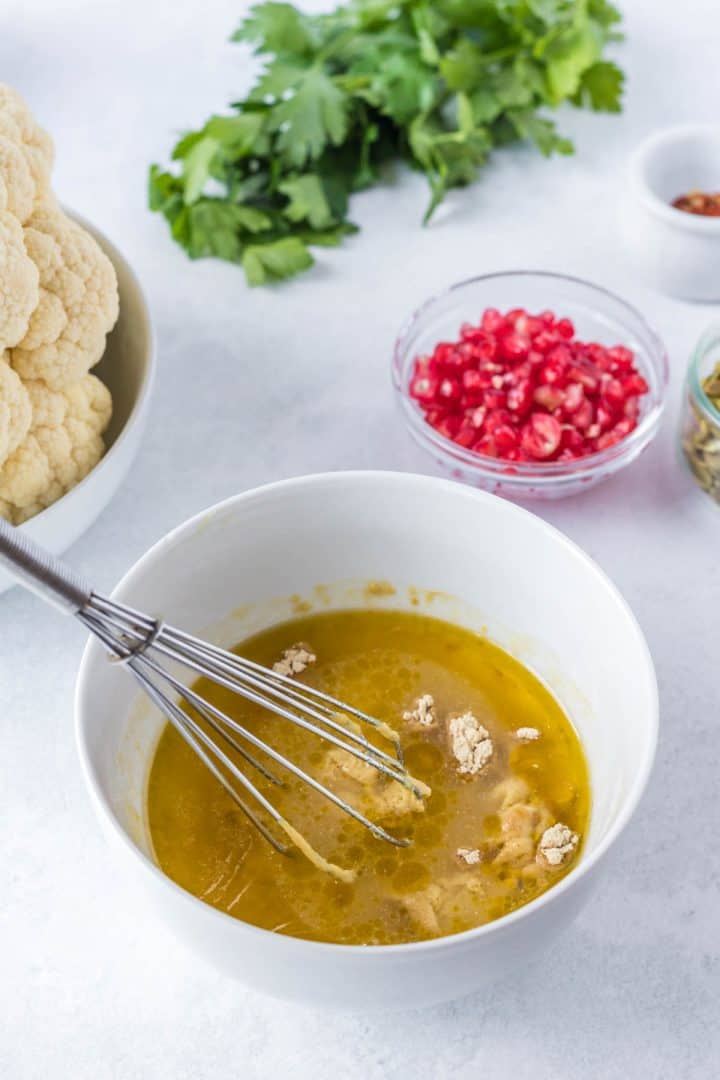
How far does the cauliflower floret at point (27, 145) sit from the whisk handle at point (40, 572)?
56 cm

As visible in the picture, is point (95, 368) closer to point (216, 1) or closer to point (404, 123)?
point (404, 123)

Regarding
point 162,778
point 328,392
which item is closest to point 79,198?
point 328,392

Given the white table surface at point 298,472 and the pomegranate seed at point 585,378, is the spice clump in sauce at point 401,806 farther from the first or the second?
the pomegranate seed at point 585,378

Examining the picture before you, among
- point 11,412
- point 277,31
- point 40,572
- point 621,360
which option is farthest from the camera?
point 277,31

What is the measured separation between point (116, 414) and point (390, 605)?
442 mm

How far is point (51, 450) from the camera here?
136 centimetres

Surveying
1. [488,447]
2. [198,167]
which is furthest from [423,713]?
[198,167]

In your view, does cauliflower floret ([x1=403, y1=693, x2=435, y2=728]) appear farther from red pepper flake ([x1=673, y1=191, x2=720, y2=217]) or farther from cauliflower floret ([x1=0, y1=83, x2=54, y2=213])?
red pepper flake ([x1=673, y1=191, x2=720, y2=217])

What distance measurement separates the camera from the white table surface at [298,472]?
1.11 meters

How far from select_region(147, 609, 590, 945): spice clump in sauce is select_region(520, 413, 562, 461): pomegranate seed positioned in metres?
0.29

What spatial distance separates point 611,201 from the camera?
1841 millimetres

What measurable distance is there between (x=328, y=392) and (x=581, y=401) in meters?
0.34

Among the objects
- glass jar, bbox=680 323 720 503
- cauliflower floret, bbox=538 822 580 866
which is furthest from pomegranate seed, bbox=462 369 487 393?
cauliflower floret, bbox=538 822 580 866

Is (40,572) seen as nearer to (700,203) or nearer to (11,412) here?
(11,412)
